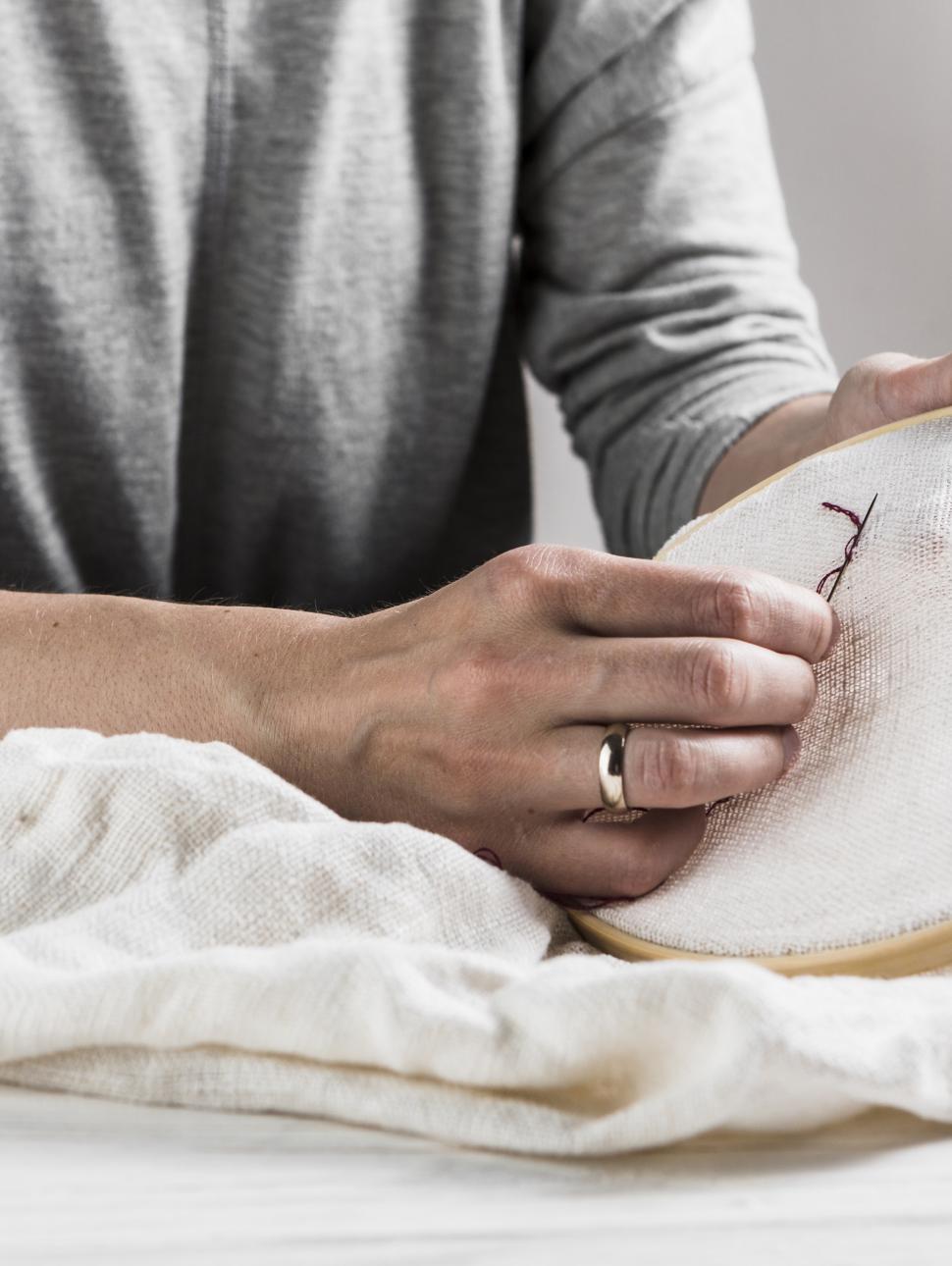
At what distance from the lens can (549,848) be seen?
0.42m

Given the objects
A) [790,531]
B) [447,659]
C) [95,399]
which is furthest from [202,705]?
[95,399]

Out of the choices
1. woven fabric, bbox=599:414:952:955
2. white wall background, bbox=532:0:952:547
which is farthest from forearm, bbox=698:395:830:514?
white wall background, bbox=532:0:952:547

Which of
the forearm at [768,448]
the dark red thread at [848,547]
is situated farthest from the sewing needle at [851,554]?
the forearm at [768,448]

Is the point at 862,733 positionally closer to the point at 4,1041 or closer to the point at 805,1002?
the point at 805,1002

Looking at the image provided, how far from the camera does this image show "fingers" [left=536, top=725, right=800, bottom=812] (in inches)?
15.3

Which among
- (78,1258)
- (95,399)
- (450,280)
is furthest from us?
(450,280)

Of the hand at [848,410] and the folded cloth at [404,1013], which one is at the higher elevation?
the hand at [848,410]

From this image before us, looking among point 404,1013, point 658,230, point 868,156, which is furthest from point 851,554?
point 868,156

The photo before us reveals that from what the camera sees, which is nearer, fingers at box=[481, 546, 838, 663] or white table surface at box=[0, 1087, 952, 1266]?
white table surface at box=[0, 1087, 952, 1266]

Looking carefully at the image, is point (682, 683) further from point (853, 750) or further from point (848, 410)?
point (848, 410)

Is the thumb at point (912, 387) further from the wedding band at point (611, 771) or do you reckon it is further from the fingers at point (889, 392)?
the wedding band at point (611, 771)

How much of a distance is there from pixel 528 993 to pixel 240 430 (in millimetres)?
655

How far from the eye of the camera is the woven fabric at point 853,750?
14.1 inches

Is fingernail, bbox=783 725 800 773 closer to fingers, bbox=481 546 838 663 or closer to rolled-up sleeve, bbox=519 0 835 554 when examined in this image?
fingers, bbox=481 546 838 663
